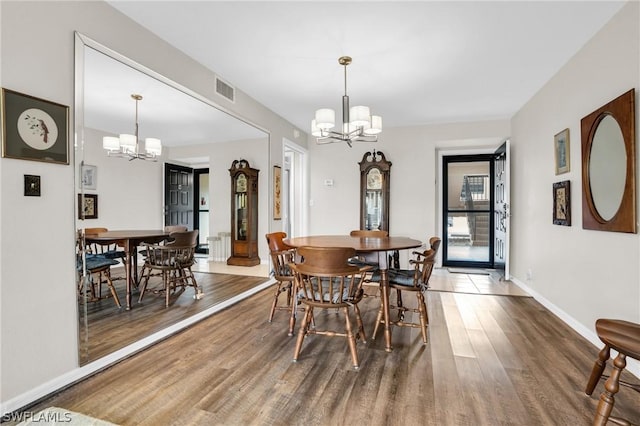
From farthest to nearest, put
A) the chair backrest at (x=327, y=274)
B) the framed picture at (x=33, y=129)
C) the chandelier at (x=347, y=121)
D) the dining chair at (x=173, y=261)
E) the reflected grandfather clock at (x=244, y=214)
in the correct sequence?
the reflected grandfather clock at (x=244, y=214) < the dining chair at (x=173, y=261) < the chandelier at (x=347, y=121) < the chair backrest at (x=327, y=274) < the framed picture at (x=33, y=129)

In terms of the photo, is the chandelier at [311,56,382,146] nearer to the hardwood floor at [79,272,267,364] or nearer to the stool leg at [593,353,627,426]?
the hardwood floor at [79,272,267,364]

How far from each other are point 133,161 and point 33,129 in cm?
91

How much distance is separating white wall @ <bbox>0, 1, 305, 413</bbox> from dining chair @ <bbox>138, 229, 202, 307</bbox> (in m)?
0.98

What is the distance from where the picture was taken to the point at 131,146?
8.32ft

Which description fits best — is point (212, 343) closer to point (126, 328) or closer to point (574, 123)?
point (126, 328)

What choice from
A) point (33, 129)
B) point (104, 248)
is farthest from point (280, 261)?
point (33, 129)

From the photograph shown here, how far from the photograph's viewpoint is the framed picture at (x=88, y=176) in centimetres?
198

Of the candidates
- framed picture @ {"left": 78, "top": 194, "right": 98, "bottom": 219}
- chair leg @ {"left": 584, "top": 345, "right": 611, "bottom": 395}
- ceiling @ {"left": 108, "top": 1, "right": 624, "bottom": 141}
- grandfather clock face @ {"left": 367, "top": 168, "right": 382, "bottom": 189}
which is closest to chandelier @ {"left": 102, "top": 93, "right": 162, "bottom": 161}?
framed picture @ {"left": 78, "top": 194, "right": 98, "bottom": 219}

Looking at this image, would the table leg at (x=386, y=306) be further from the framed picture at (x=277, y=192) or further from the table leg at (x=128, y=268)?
the framed picture at (x=277, y=192)

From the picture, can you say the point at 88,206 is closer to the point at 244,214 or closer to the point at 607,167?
the point at 244,214

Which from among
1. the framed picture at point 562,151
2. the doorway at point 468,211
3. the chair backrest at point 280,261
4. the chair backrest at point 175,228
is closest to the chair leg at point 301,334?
the chair backrest at point 280,261

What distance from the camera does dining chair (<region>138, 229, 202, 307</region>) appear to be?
114 inches

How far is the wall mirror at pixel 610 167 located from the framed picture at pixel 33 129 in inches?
144

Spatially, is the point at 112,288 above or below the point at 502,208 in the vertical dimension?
below
